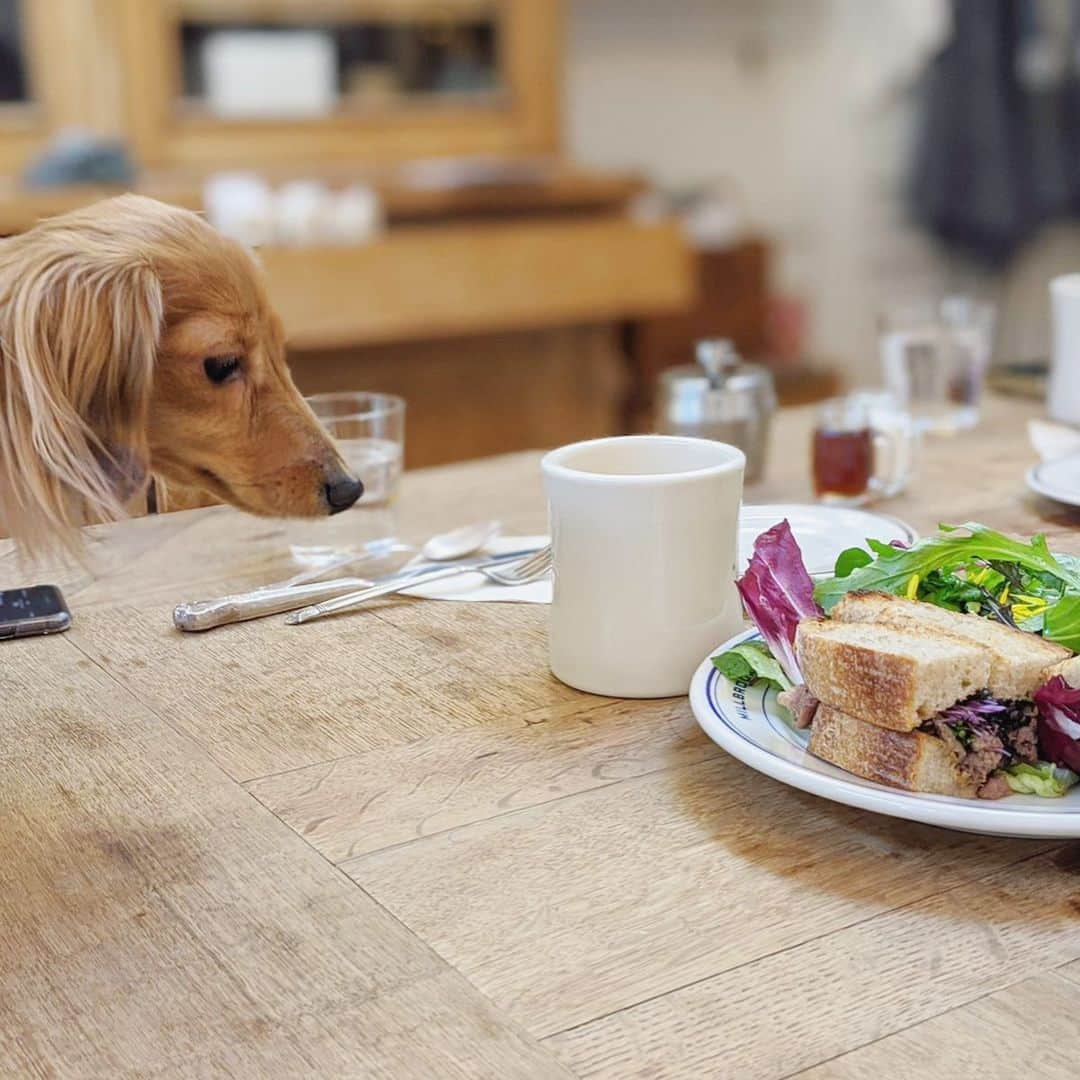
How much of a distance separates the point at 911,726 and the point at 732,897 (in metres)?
0.11

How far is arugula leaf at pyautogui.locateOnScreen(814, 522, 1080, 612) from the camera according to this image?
75 cm

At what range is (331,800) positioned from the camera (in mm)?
709

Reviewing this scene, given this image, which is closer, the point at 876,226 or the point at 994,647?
the point at 994,647

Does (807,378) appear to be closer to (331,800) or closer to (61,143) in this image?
(61,143)

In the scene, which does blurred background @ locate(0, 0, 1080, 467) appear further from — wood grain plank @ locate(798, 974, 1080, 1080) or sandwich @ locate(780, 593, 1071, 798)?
wood grain plank @ locate(798, 974, 1080, 1080)

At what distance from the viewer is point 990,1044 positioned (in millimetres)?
501

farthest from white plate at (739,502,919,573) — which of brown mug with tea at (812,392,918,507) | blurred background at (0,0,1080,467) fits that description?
blurred background at (0,0,1080,467)

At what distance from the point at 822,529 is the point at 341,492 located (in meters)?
0.36

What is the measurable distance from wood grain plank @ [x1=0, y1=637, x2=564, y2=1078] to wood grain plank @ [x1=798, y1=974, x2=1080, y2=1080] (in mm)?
115

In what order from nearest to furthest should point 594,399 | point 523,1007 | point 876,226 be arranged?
point 523,1007, point 594,399, point 876,226

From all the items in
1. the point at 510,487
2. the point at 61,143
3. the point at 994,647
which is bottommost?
the point at 510,487

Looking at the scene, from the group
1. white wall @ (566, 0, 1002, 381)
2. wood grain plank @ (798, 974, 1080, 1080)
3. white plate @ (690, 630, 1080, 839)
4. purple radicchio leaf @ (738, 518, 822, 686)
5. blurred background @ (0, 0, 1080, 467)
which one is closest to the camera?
wood grain plank @ (798, 974, 1080, 1080)

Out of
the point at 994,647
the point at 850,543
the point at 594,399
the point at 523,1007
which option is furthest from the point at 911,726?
the point at 594,399

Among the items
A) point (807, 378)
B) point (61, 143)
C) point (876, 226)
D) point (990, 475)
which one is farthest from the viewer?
point (876, 226)
